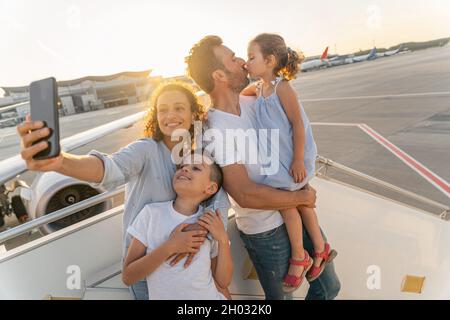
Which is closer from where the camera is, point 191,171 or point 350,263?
point 191,171

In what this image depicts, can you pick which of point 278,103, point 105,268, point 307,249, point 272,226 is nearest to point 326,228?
point 307,249

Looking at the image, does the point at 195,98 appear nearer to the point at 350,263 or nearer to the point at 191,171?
the point at 191,171

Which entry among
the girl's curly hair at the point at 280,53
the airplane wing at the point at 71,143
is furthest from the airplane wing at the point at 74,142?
the girl's curly hair at the point at 280,53

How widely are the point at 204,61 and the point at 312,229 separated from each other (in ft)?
3.32

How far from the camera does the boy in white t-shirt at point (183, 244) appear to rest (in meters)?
1.34

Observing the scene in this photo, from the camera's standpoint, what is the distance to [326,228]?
2213 mm

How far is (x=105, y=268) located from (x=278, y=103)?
120cm

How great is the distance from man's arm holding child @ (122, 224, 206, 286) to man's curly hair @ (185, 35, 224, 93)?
706mm

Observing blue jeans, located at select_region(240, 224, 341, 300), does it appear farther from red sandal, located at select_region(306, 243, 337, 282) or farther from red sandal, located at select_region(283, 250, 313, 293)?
red sandal, located at select_region(306, 243, 337, 282)

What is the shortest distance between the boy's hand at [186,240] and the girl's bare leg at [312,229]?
635mm

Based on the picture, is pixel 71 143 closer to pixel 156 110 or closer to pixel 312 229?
pixel 156 110

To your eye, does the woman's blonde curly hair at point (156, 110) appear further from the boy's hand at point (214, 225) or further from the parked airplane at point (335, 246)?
the parked airplane at point (335, 246)

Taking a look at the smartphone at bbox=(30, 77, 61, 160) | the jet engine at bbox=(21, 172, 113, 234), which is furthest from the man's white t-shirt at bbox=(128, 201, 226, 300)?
the jet engine at bbox=(21, 172, 113, 234)
